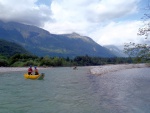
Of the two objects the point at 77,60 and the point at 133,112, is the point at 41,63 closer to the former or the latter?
the point at 77,60

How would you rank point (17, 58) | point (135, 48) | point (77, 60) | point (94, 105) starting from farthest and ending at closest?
point (77, 60)
point (17, 58)
point (135, 48)
point (94, 105)

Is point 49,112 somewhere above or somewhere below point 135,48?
below

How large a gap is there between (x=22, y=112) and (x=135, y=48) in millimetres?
11963

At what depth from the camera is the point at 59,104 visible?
18.8 m

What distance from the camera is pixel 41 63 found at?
136750 mm

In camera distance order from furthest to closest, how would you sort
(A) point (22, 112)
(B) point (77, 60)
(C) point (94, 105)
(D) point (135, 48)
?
(B) point (77, 60) < (D) point (135, 48) < (C) point (94, 105) < (A) point (22, 112)

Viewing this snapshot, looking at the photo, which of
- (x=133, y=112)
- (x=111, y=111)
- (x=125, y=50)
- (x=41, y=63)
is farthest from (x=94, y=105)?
(x=41, y=63)

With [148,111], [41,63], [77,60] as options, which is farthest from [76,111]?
[77,60]

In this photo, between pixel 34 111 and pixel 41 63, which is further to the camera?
pixel 41 63

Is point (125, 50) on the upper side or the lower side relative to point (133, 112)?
upper

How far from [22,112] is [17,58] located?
124 meters

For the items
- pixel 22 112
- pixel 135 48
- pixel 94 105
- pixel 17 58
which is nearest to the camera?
pixel 22 112

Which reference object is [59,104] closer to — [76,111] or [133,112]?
[76,111]

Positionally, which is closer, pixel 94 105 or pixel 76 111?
pixel 76 111
